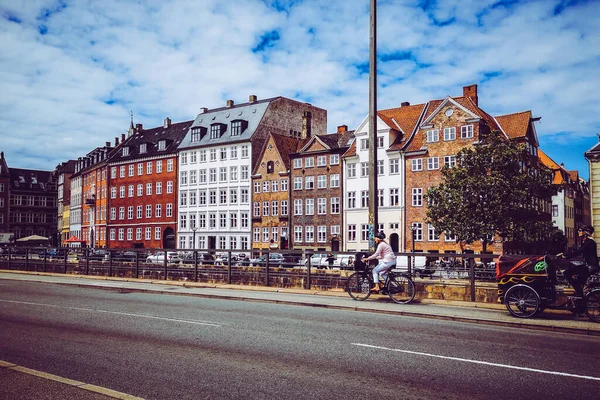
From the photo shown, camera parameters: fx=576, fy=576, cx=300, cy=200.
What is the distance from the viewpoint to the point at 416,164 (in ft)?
192

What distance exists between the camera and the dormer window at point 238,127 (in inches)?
2948

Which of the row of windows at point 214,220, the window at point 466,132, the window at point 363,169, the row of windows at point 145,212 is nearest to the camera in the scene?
the window at point 466,132

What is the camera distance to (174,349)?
8547 millimetres

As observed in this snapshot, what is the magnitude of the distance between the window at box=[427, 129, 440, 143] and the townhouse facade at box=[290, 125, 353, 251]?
32.4 feet

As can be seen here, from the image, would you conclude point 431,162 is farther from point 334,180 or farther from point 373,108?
point 373,108

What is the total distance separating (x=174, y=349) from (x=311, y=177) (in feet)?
190

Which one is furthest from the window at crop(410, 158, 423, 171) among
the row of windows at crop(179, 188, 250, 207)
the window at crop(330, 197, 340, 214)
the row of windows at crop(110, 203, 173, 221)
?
the row of windows at crop(110, 203, 173, 221)

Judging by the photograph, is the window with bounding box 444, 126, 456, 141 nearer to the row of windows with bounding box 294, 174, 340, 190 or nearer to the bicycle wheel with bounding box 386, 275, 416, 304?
the row of windows with bounding box 294, 174, 340, 190

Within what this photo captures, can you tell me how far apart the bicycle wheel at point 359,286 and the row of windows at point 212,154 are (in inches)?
2261

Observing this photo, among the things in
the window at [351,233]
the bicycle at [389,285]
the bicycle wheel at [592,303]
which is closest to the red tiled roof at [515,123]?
the window at [351,233]

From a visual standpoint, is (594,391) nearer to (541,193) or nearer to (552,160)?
(541,193)

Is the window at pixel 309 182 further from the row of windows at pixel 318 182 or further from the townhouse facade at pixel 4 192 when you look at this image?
the townhouse facade at pixel 4 192

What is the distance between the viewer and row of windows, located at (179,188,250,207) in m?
72.6

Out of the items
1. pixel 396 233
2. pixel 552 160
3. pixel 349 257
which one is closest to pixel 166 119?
pixel 396 233
